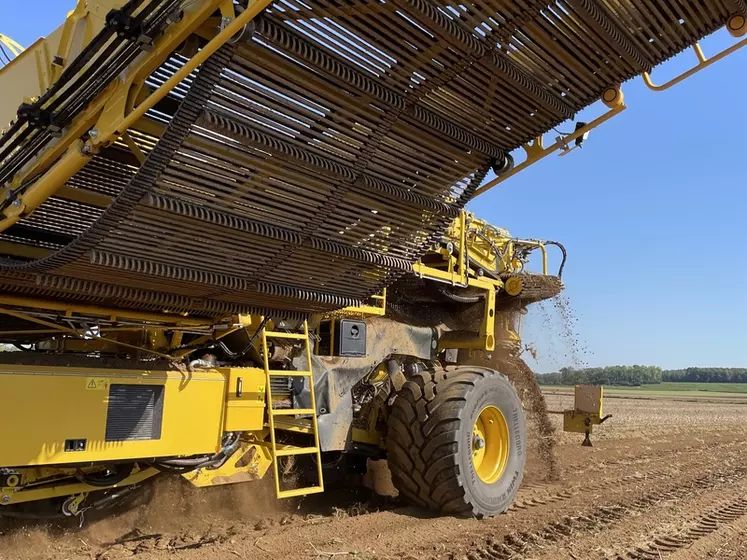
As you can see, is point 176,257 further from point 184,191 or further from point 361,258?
point 361,258

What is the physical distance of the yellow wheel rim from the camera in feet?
20.2

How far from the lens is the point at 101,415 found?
4.05 metres

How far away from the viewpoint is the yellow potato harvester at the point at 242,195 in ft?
9.75

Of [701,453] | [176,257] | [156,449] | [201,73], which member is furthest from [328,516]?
[701,453]

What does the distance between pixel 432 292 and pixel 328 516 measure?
8.01 feet

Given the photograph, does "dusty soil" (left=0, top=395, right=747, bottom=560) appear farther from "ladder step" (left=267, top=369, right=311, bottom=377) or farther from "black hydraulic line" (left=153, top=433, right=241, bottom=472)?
"ladder step" (left=267, top=369, right=311, bottom=377)

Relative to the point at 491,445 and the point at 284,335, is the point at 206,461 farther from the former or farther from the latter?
the point at 491,445

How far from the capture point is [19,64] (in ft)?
11.9

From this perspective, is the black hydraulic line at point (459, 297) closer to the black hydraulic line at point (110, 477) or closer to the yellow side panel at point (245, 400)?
the yellow side panel at point (245, 400)

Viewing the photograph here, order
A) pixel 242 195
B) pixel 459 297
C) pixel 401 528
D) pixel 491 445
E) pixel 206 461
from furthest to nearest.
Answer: pixel 459 297, pixel 491 445, pixel 401 528, pixel 206 461, pixel 242 195

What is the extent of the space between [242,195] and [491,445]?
154 inches

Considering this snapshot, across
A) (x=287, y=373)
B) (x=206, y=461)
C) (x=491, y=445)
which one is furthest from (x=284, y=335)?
(x=491, y=445)

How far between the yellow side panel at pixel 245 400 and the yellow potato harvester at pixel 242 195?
17mm

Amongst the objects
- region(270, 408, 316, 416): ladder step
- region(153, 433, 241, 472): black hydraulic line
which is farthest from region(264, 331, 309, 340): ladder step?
region(153, 433, 241, 472): black hydraulic line
